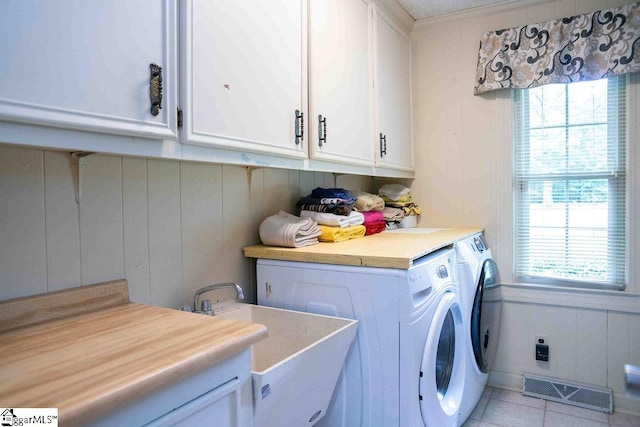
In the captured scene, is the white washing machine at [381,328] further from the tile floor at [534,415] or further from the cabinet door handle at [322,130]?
the tile floor at [534,415]

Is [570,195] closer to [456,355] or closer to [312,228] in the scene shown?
[456,355]

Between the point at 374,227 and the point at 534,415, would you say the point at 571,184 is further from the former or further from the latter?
the point at 534,415

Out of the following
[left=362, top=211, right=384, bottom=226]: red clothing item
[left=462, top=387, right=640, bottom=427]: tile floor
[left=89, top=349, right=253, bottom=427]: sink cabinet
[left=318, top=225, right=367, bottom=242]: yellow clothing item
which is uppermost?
[left=362, top=211, right=384, bottom=226]: red clothing item

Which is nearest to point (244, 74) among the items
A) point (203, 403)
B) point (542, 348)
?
point (203, 403)

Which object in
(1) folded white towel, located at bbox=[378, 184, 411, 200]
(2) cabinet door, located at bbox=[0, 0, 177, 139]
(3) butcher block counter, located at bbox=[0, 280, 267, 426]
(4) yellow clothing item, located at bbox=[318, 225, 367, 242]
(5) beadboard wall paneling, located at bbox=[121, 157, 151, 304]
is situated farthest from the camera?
(1) folded white towel, located at bbox=[378, 184, 411, 200]

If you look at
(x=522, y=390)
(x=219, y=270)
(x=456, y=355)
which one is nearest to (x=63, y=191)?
(x=219, y=270)

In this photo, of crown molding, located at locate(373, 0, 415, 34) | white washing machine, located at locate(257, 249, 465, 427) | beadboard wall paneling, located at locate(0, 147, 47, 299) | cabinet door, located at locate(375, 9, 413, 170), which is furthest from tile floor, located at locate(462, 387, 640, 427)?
crown molding, located at locate(373, 0, 415, 34)

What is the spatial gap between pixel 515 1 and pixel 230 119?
2.19m

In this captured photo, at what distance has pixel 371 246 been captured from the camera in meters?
1.78

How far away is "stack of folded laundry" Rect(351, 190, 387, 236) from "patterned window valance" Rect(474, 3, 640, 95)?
3.40 ft

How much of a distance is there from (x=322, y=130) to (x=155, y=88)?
817 millimetres

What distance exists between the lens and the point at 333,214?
2020mm

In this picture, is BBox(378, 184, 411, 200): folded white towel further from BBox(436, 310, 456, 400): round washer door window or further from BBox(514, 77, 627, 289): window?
BBox(436, 310, 456, 400): round washer door window

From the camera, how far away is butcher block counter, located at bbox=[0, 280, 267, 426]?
2.19 feet
